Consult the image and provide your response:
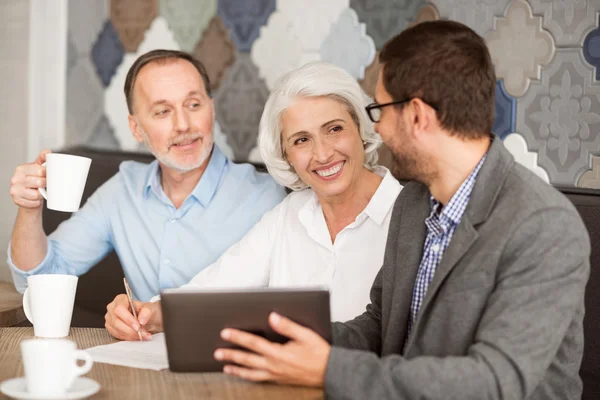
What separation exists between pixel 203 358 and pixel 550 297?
60 cm

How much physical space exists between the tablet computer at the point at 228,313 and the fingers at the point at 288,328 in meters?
0.02

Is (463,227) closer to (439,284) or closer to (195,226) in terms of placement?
(439,284)

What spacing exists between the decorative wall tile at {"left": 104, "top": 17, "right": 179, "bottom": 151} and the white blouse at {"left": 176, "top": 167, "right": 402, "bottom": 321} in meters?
1.26

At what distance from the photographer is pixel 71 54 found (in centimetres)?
348

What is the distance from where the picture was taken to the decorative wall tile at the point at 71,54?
347 cm

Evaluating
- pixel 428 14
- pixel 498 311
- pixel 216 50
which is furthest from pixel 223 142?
pixel 498 311

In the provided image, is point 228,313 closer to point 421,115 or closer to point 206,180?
point 421,115

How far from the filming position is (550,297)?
1.30m

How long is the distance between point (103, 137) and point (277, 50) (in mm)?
976

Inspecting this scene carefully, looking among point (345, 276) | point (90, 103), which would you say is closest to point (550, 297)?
point (345, 276)

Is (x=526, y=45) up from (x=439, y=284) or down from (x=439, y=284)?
up

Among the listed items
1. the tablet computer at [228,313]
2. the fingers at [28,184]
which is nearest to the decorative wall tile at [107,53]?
the fingers at [28,184]

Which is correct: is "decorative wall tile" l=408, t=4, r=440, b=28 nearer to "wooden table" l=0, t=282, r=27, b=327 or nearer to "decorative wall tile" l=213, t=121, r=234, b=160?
"decorative wall tile" l=213, t=121, r=234, b=160

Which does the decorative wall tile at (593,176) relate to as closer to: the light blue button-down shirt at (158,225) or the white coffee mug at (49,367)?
the light blue button-down shirt at (158,225)
